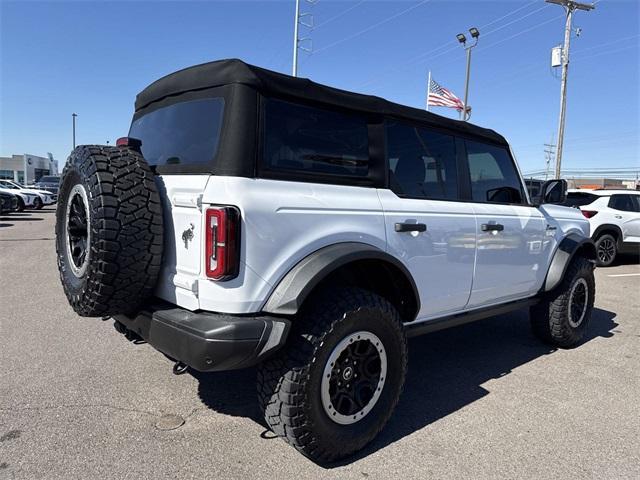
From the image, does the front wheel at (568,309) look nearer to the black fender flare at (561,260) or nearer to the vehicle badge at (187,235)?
the black fender flare at (561,260)

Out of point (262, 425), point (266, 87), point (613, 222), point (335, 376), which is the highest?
point (266, 87)

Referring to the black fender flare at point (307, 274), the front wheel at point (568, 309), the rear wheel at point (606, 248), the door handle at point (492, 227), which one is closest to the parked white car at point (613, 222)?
the rear wheel at point (606, 248)

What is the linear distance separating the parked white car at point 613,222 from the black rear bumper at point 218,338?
10047 mm

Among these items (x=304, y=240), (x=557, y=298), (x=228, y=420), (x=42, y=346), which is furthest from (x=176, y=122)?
(x=557, y=298)

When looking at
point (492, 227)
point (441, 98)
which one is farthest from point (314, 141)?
point (441, 98)

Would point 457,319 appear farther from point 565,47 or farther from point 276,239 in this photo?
point 565,47

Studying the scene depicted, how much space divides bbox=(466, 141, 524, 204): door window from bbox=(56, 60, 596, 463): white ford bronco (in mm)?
590

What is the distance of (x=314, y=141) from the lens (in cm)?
272

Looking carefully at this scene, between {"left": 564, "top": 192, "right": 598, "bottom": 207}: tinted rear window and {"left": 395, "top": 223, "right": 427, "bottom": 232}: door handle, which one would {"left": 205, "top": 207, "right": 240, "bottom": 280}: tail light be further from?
{"left": 564, "top": 192, "right": 598, "bottom": 207}: tinted rear window

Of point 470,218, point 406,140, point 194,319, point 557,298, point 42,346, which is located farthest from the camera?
point 557,298

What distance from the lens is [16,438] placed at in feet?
8.85

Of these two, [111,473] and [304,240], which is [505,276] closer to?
[304,240]

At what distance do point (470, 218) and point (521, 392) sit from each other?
1404 mm

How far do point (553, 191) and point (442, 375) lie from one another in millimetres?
1967
